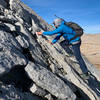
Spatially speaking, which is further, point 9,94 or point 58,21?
point 58,21

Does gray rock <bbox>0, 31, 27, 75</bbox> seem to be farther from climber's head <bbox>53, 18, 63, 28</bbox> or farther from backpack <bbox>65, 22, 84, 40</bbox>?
backpack <bbox>65, 22, 84, 40</bbox>

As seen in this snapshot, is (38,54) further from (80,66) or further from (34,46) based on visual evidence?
(80,66)

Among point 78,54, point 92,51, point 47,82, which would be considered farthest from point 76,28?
point 92,51

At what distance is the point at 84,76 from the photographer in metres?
10.9

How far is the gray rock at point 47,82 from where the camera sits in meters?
7.02

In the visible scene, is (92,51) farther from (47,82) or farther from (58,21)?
(47,82)

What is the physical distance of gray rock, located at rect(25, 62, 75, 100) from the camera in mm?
7016

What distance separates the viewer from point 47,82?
7145 mm

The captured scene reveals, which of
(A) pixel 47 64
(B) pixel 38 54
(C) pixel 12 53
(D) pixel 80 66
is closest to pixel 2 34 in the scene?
(C) pixel 12 53

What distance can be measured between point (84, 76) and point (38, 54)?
11.7ft

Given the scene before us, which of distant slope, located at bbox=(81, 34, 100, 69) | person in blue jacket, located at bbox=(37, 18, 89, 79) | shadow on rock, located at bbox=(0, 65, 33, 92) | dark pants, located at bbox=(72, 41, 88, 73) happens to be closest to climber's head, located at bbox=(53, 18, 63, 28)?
person in blue jacket, located at bbox=(37, 18, 89, 79)

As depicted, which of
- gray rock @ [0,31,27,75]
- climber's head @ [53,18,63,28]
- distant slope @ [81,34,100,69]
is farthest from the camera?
distant slope @ [81,34,100,69]

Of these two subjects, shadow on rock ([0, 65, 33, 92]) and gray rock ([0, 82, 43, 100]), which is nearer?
gray rock ([0, 82, 43, 100])

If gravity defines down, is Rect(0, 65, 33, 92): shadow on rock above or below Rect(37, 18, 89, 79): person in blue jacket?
below
